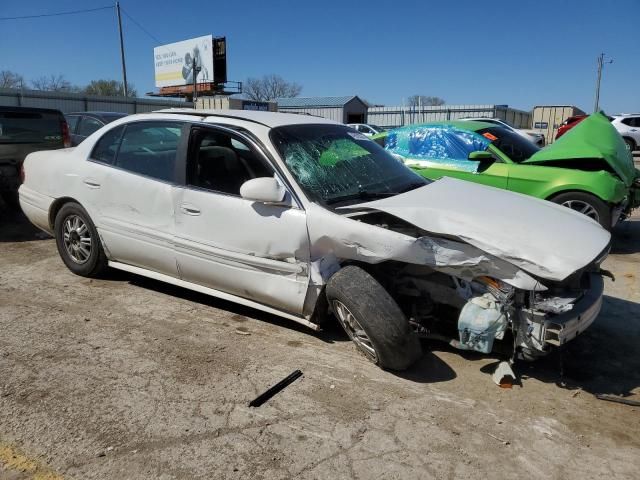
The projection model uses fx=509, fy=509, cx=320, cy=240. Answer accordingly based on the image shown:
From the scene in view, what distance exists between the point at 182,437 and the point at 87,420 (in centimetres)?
55

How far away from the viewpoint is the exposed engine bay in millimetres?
2877

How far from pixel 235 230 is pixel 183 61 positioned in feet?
151

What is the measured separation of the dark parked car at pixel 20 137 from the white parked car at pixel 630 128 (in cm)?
2156

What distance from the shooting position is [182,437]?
2578 millimetres

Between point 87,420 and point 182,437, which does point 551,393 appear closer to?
point 182,437

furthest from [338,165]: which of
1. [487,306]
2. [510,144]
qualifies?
[510,144]

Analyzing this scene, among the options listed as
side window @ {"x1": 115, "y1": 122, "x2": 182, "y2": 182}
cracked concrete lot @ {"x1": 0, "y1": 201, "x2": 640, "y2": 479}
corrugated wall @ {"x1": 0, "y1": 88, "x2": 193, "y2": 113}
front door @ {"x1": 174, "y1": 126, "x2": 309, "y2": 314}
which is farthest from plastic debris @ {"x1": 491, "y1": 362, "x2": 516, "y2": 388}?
corrugated wall @ {"x1": 0, "y1": 88, "x2": 193, "y2": 113}

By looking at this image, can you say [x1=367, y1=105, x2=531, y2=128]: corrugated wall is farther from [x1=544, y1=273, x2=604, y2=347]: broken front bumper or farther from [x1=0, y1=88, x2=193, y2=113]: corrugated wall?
[x1=544, y1=273, x2=604, y2=347]: broken front bumper

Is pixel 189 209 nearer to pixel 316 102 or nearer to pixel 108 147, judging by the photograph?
pixel 108 147

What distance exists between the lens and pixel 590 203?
6145 mm

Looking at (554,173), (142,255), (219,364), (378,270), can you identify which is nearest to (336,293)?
(378,270)

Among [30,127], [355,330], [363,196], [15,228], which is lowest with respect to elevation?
[15,228]

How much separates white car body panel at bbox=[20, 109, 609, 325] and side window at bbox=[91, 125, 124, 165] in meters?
0.07

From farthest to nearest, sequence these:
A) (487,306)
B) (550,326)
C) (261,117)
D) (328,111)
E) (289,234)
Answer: (328,111) < (261,117) < (289,234) < (487,306) < (550,326)
